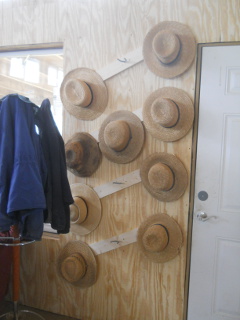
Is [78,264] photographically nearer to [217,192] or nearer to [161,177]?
[161,177]

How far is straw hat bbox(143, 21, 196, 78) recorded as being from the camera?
1.84 metres

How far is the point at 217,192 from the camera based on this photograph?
189cm

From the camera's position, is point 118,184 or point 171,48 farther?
point 118,184

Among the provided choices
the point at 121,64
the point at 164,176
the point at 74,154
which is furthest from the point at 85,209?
the point at 121,64

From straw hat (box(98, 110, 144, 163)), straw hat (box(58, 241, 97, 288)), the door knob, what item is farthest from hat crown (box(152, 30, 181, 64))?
straw hat (box(58, 241, 97, 288))

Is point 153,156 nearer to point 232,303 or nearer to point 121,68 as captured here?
point 121,68

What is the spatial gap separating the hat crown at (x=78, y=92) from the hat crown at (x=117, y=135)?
0.25 m

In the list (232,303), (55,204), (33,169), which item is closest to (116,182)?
(55,204)

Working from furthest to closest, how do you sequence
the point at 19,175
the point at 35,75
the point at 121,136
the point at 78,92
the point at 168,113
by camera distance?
the point at 35,75
the point at 78,92
the point at 121,136
the point at 168,113
the point at 19,175

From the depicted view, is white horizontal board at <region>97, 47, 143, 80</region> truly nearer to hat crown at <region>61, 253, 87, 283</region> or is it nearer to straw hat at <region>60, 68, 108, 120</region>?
straw hat at <region>60, 68, 108, 120</region>

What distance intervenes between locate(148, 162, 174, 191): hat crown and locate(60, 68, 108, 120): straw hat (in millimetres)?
606

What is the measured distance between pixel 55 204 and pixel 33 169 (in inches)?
12.0

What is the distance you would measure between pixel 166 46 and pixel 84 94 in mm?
640

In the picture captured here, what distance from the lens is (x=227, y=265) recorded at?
1891 mm
